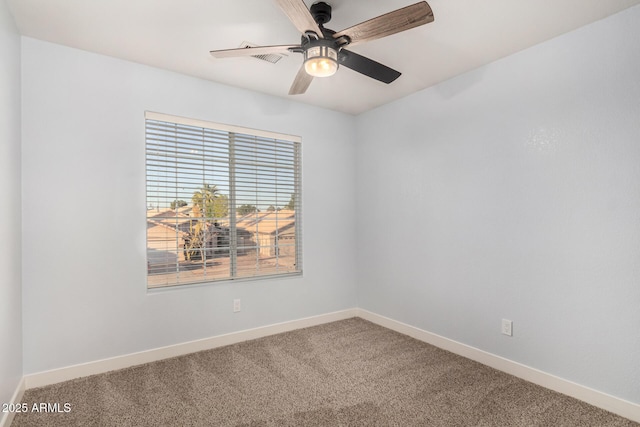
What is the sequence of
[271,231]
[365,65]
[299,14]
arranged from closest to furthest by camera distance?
[299,14], [365,65], [271,231]

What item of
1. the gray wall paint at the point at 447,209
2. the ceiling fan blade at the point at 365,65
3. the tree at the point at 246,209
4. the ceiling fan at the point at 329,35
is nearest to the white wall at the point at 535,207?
the gray wall paint at the point at 447,209

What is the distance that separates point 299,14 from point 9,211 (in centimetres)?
205

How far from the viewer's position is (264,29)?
2.19 meters

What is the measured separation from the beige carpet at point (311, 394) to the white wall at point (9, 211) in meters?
0.37

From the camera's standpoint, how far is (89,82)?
251 centimetres

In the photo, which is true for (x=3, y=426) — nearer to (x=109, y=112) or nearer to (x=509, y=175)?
(x=109, y=112)

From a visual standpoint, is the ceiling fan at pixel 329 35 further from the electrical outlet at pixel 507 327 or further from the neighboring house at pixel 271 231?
the electrical outlet at pixel 507 327

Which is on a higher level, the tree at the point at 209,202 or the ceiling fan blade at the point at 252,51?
the ceiling fan blade at the point at 252,51

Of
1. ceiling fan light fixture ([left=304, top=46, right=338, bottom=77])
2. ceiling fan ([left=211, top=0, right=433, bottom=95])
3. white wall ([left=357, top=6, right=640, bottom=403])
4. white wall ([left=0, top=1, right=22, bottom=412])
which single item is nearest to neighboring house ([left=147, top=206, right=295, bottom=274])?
white wall ([left=0, top=1, right=22, bottom=412])

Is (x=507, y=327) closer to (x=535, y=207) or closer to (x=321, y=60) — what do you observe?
(x=535, y=207)

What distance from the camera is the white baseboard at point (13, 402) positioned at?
184cm

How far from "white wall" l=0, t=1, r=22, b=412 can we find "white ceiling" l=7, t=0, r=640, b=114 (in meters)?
0.25

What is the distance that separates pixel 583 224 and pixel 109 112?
348 centimetres

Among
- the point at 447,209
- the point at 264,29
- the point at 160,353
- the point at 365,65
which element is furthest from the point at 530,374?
the point at 264,29
